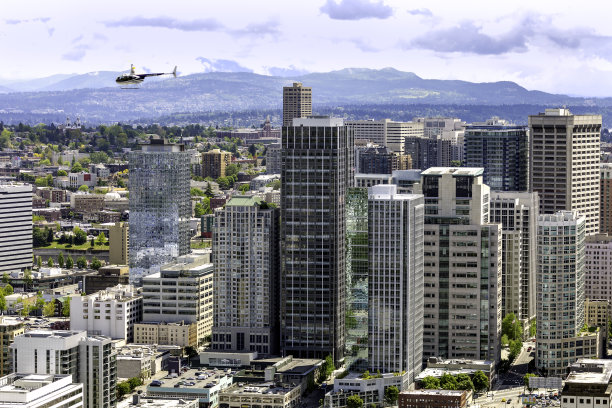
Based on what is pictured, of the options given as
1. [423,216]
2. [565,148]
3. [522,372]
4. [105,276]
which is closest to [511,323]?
[522,372]

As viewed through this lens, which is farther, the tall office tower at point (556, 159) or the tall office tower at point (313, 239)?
the tall office tower at point (556, 159)

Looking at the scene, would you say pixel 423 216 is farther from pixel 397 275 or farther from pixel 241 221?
pixel 241 221

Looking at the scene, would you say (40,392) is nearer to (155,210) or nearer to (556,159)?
(155,210)

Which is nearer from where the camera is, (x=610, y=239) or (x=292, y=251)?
(x=292, y=251)

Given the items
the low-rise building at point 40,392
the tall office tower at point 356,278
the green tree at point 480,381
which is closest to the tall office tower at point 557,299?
the green tree at point 480,381

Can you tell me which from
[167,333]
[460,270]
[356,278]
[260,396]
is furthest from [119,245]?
[260,396]

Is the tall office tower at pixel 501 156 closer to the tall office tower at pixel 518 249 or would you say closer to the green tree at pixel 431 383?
the tall office tower at pixel 518 249

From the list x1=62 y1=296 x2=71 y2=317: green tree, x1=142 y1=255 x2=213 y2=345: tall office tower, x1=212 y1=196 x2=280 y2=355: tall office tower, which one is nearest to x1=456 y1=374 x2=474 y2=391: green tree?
x1=212 y1=196 x2=280 y2=355: tall office tower
